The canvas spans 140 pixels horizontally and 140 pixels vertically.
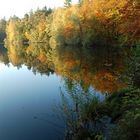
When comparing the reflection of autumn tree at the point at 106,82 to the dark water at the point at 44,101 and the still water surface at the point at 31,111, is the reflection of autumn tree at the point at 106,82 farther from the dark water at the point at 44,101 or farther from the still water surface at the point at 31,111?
the still water surface at the point at 31,111

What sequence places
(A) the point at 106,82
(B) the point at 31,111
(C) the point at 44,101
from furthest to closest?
(A) the point at 106,82 < (C) the point at 44,101 < (B) the point at 31,111

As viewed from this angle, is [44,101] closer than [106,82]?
Yes

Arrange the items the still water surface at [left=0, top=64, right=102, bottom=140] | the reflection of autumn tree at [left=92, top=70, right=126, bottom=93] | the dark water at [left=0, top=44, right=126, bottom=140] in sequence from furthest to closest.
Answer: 1. the reflection of autumn tree at [left=92, top=70, right=126, bottom=93]
2. the still water surface at [left=0, top=64, right=102, bottom=140]
3. the dark water at [left=0, top=44, right=126, bottom=140]

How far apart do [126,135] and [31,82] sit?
21321mm

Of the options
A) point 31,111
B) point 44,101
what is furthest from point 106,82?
point 31,111

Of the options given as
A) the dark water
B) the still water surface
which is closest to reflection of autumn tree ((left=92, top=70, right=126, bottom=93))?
the dark water

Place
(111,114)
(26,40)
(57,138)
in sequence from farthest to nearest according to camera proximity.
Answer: (26,40), (111,114), (57,138)

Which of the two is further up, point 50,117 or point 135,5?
point 135,5

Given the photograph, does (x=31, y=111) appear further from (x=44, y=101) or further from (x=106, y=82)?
(x=106, y=82)

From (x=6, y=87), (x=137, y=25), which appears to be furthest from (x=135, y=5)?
(x=6, y=87)

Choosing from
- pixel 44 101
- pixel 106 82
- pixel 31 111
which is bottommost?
pixel 31 111

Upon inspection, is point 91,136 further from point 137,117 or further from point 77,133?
point 137,117

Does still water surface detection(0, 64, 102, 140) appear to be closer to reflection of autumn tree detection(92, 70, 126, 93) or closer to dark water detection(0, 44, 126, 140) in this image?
dark water detection(0, 44, 126, 140)

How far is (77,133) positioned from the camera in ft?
38.6
